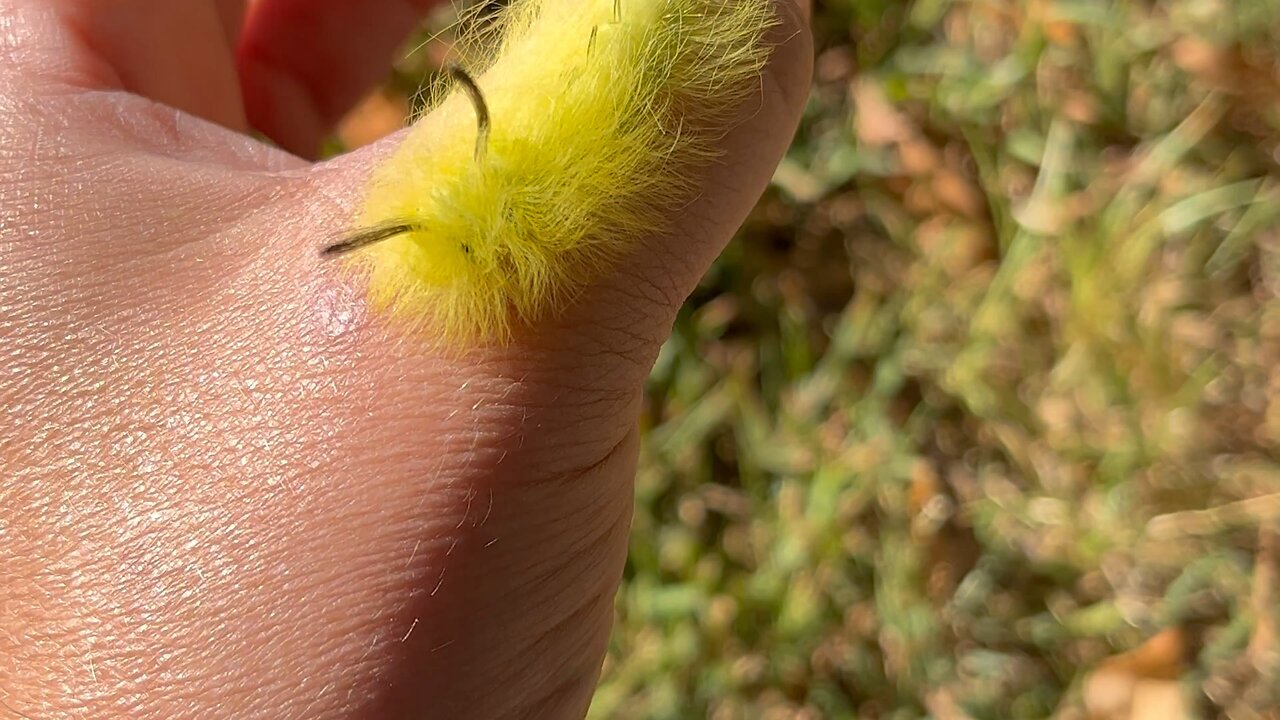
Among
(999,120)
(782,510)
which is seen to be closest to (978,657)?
(782,510)

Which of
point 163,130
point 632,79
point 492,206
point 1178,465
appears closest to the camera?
point 492,206

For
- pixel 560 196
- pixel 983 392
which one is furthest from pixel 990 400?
pixel 560 196

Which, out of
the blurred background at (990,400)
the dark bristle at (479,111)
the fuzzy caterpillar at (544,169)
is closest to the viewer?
the dark bristle at (479,111)

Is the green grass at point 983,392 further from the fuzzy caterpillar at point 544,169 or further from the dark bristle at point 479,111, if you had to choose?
the dark bristle at point 479,111

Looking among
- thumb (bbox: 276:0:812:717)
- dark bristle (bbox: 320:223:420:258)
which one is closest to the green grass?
thumb (bbox: 276:0:812:717)

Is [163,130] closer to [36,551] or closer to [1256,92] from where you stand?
[36,551]

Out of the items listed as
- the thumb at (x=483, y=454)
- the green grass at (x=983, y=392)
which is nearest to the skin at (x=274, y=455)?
the thumb at (x=483, y=454)

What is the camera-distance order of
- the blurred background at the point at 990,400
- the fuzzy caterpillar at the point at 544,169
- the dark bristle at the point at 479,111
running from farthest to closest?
the blurred background at the point at 990,400 < the fuzzy caterpillar at the point at 544,169 < the dark bristle at the point at 479,111
